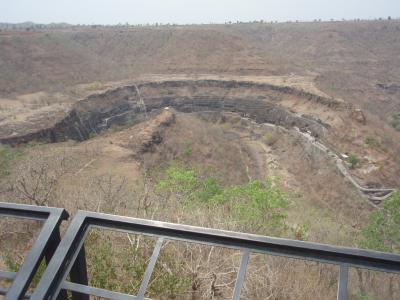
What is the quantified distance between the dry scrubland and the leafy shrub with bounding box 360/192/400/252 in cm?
4

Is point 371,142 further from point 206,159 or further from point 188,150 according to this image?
point 188,150

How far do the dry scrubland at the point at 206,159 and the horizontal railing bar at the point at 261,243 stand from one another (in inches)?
100

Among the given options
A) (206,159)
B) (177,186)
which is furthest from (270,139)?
(177,186)

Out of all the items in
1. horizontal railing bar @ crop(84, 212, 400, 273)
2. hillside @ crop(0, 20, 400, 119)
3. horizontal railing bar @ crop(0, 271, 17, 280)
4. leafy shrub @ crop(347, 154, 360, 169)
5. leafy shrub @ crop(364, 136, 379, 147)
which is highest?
hillside @ crop(0, 20, 400, 119)

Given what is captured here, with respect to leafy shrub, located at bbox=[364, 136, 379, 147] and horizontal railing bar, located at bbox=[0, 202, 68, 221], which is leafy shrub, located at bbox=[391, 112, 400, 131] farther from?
horizontal railing bar, located at bbox=[0, 202, 68, 221]

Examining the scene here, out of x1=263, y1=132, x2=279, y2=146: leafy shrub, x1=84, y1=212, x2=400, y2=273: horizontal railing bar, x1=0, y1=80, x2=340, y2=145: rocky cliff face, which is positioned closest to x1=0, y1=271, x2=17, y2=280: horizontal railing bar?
x1=84, y1=212, x2=400, y2=273: horizontal railing bar

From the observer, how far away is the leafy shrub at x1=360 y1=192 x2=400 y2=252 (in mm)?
8703

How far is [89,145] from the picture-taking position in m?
21.5

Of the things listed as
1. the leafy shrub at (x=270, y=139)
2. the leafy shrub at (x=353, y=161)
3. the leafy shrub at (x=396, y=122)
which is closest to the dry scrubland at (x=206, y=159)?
the leafy shrub at (x=270, y=139)

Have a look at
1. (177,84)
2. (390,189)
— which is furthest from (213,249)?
(177,84)

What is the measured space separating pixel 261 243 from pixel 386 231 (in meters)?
7.88

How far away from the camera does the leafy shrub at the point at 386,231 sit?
8703mm

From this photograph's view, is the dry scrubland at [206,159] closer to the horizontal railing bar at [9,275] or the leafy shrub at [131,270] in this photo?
the leafy shrub at [131,270]

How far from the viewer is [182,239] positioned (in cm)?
254
